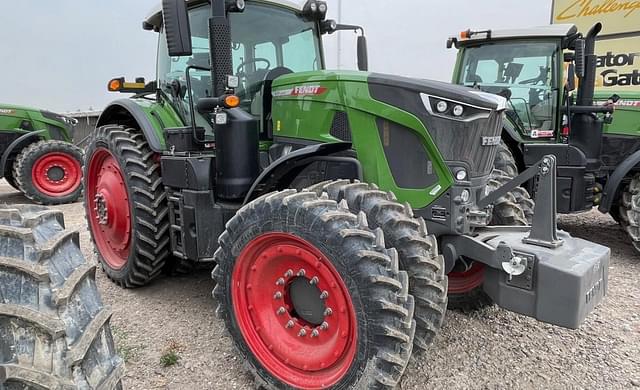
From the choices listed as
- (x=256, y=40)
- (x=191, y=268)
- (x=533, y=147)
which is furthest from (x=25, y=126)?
(x=533, y=147)

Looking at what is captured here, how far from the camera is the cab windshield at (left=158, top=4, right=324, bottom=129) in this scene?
3471 millimetres

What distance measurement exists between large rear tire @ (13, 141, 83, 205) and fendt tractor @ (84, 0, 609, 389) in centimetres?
581

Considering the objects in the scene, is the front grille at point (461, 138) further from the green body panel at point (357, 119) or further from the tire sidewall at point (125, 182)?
the tire sidewall at point (125, 182)

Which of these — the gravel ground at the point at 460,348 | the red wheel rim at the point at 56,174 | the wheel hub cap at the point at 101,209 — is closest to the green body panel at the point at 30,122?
the red wheel rim at the point at 56,174

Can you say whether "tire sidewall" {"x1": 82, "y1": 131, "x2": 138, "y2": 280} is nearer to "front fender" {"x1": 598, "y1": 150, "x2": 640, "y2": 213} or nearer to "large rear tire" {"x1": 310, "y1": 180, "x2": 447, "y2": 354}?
"large rear tire" {"x1": 310, "y1": 180, "x2": 447, "y2": 354}

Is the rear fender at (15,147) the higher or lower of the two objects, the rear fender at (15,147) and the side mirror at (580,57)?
the lower

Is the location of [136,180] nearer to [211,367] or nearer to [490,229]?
[211,367]

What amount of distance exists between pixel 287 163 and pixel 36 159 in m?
7.23

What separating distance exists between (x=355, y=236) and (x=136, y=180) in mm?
2156

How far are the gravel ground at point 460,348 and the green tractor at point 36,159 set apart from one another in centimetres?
538

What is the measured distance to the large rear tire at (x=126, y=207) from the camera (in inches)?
145

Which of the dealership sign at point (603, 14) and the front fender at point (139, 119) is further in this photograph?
the dealership sign at point (603, 14)

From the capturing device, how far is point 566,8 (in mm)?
11727

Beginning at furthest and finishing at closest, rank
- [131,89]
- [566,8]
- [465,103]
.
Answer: [566,8] → [131,89] → [465,103]
